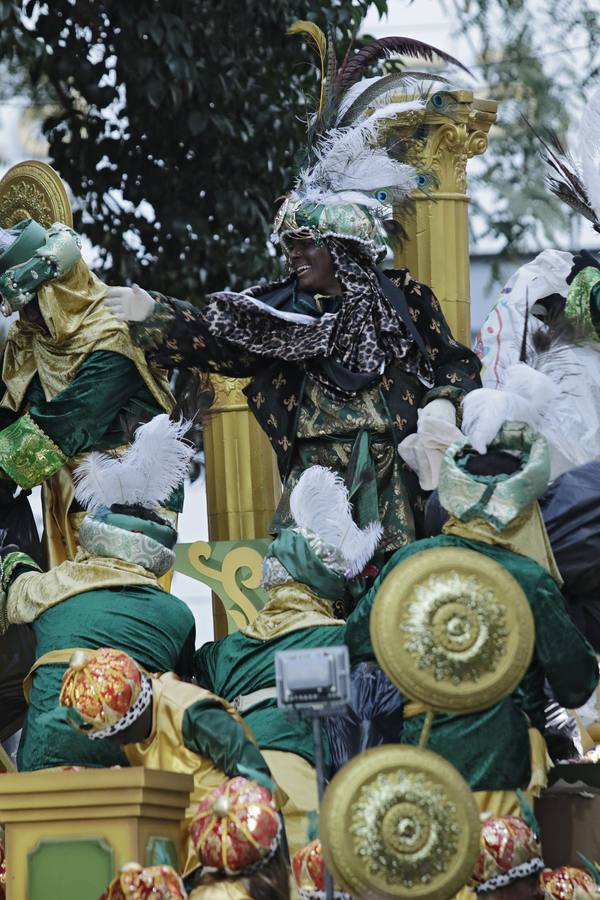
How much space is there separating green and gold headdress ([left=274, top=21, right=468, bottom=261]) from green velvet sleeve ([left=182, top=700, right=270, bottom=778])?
5.70 ft

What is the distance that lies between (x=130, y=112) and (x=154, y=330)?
8.43 feet

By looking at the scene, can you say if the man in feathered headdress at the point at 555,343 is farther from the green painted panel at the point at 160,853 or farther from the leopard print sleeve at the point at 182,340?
the green painted panel at the point at 160,853

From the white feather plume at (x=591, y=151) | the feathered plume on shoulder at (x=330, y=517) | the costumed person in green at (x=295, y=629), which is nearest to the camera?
the costumed person in green at (x=295, y=629)

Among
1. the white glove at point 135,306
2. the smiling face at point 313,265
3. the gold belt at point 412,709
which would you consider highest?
the smiling face at point 313,265

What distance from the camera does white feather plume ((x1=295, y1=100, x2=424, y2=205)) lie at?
249 inches

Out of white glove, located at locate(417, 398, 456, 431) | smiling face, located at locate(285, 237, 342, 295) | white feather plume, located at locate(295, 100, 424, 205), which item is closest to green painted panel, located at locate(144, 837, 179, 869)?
white glove, located at locate(417, 398, 456, 431)

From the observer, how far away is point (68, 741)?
204 inches

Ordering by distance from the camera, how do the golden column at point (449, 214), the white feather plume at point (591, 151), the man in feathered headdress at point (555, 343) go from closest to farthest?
the man in feathered headdress at point (555, 343) → the white feather plume at point (591, 151) → the golden column at point (449, 214)

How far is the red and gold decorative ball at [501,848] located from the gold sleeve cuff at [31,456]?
2.28 m

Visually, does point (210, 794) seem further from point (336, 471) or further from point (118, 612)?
point (336, 471)

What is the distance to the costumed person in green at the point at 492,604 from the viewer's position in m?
4.52

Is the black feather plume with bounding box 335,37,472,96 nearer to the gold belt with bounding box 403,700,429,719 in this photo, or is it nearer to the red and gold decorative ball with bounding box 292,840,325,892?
the gold belt with bounding box 403,700,429,719

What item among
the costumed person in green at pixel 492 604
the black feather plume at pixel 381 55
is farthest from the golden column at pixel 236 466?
the costumed person in green at pixel 492 604

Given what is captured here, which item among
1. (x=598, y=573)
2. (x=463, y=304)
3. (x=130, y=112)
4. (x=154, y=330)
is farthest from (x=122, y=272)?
(x=598, y=573)
